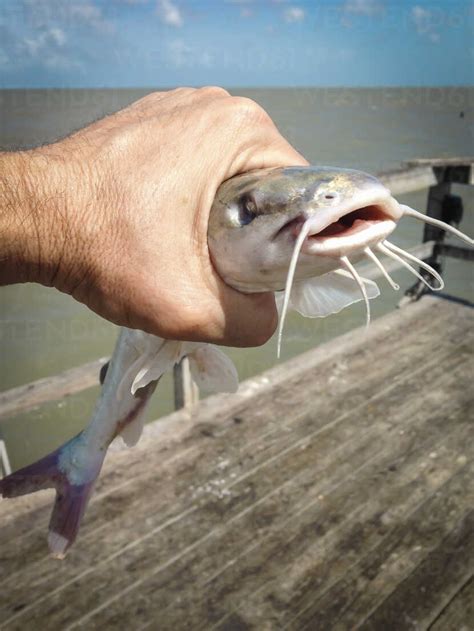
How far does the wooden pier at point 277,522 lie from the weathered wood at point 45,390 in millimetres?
351

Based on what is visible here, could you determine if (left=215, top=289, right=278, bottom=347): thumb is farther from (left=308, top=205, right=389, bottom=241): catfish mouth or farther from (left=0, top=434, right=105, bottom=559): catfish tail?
(left=0, top=434, right=105, bottom=559): catfish tail

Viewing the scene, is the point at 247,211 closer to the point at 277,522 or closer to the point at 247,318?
the point at 247,318

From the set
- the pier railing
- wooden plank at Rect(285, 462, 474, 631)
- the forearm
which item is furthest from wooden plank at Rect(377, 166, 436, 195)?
the forearm

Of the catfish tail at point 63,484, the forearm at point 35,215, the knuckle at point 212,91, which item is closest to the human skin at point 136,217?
the forearm at point 35,215

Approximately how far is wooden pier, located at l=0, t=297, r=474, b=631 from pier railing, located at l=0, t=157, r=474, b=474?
19cm

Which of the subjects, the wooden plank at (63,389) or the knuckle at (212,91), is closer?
the knuckle at (212,91)

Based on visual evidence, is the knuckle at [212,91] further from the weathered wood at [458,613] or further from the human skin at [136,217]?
the weathered wood at [458,613]

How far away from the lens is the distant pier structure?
2170 millimetres

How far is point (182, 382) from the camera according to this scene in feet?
10.7

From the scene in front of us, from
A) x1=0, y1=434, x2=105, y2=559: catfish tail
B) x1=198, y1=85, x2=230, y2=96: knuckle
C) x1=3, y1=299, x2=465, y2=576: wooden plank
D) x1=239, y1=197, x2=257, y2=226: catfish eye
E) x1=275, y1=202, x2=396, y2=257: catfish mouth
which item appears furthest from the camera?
x1=3, y1=299, x2=465, y2=576: wooden plank

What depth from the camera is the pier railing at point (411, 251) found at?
2.84 meters

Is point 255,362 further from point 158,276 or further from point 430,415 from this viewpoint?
point 158,276

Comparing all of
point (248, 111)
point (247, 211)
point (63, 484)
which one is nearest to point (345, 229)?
point (247, 211)

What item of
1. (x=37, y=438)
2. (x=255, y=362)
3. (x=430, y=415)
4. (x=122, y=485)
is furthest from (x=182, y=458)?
(x=255, y=362)
